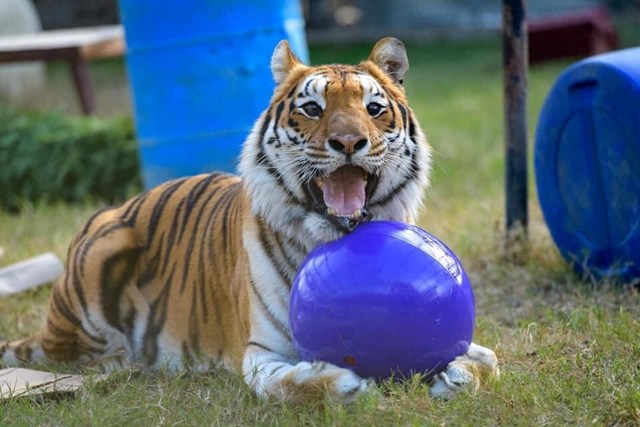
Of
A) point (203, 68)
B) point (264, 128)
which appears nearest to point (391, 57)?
point (264, 128)

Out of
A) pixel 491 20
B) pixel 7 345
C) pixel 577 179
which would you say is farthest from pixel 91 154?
pixel 491 20

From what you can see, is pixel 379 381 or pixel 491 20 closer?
pixel 379 381

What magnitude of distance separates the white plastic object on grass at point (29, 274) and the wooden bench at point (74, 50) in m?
3.21

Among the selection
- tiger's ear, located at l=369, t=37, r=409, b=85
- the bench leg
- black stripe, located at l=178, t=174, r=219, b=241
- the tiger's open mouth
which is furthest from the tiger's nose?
the bench leg

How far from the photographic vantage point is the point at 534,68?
13281 millimetres

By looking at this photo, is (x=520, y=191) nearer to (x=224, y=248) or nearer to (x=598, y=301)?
(x=598, y=301)

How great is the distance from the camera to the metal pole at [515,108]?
538 centimetres

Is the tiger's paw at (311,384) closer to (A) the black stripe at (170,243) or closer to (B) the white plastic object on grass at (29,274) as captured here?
(A) the black stripe at (170,243)

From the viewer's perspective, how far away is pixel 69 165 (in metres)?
7.90

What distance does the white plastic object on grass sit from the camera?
5.43m

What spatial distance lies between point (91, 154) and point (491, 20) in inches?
425

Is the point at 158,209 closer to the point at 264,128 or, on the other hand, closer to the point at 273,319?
the point at 264,128

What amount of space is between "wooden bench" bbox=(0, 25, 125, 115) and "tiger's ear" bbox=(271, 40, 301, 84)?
185 inches

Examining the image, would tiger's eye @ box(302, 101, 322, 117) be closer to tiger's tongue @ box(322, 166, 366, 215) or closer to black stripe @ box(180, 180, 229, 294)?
tiger's tongue @ box(322, 166, 366, 215)
